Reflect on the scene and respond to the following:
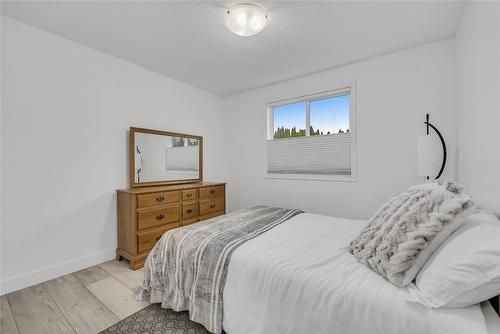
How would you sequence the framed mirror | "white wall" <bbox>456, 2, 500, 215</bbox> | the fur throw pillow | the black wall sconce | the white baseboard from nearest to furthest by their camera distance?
the fur throw pillow
"white wall" <bbox>456, 2, 500, 215</bbox>
the white baseboard
the black wall sconce
the framed mirror

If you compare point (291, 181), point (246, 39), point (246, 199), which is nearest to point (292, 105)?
point (291, 181)

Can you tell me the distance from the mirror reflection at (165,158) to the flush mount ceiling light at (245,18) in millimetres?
1817

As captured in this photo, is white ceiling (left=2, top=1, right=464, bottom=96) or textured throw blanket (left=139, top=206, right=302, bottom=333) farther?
white ceiling (left=2, top=1, right=464, bottom=96)

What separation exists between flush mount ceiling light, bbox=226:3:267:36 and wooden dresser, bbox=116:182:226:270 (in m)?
1.94

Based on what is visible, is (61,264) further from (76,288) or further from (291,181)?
(291,181)

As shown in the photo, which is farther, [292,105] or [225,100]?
[225,100]

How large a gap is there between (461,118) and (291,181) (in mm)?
2060

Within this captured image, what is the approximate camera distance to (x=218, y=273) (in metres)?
1.41

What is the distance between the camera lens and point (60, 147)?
2.33 meters

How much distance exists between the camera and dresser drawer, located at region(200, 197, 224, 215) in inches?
129

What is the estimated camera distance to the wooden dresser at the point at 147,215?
2492 mm

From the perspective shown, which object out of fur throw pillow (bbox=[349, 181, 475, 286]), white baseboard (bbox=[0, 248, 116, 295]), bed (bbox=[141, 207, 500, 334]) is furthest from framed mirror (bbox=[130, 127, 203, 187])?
fur throw pillow (bbox=[349, 181, 475, 286])

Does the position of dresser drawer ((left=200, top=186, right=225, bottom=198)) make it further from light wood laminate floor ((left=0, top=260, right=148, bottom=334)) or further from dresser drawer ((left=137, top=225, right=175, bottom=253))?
light wood laminate floor ((left=0, top=260, right=148, bottom=334))

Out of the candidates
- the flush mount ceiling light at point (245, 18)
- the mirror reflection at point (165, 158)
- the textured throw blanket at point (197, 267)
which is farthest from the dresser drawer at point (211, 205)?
the flush mount ceiling light at point (245, 18)
